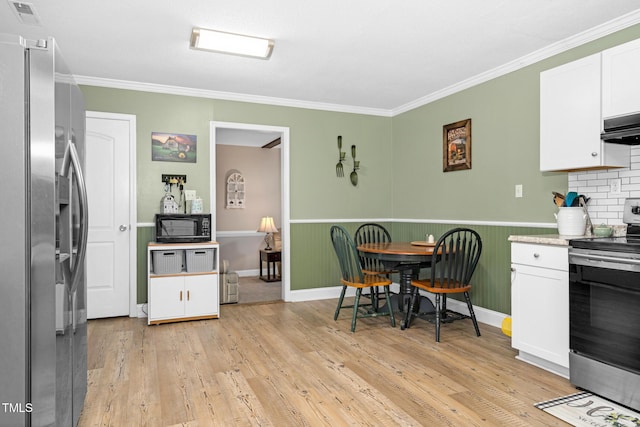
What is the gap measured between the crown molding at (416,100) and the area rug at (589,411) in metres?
2.49

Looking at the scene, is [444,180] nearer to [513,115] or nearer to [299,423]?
[513,115]

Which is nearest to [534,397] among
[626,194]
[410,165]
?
[626,194]

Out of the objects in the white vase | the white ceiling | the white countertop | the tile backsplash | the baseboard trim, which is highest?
the white ceiling

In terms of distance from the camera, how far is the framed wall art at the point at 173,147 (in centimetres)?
454

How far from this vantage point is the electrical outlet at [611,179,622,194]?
9.78 feet

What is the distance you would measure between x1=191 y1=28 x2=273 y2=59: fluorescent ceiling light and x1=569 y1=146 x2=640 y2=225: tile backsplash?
103 inches

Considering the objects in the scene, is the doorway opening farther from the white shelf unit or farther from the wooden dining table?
the wooden dining table

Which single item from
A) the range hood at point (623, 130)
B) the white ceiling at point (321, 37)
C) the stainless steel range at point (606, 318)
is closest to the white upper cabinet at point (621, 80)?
the range hood at point (623, 130)

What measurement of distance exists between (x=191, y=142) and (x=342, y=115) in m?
1.93

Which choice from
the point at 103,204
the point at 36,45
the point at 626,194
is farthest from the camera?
the point at 103,204

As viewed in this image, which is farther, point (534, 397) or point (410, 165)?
point (410, 165)

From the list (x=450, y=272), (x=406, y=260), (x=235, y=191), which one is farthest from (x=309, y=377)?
(x=235, y=191)

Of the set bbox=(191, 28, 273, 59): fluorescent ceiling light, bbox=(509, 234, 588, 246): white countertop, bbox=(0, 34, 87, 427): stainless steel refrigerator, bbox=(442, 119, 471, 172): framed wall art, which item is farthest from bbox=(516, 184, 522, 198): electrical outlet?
bbox=(0, 34, 87, 427): stainless steel refrigerator

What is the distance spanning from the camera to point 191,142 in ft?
15.4
